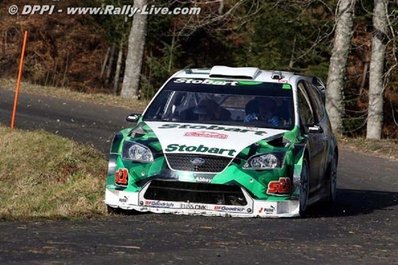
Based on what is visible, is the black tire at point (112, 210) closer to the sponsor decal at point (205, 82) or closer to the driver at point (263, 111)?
the driver at point (263, 111)

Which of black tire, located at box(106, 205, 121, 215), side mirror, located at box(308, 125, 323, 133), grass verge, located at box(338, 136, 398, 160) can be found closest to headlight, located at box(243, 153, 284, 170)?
side mirror, located at box(308, 125, 323, 133)

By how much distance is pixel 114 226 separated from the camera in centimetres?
1041

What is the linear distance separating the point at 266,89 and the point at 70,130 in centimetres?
995

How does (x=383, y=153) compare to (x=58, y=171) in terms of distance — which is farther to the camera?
(x=383, y=153)

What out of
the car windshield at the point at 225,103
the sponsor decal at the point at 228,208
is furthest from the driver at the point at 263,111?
the sponsor decal at the point at 228,208

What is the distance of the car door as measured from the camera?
1244 centimetres

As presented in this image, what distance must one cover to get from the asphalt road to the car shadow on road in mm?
13

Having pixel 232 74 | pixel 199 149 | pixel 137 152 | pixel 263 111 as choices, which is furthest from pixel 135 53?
pixel 199 149

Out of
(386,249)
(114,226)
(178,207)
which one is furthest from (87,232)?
(386,249)

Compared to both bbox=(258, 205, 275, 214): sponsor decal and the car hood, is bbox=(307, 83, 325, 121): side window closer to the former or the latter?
the car hood

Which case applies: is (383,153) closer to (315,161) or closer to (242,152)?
(315,161)

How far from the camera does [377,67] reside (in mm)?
26953

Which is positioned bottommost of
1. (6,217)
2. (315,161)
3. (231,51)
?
(6,217)

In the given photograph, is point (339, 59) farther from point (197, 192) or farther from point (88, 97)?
point (197, 192)
